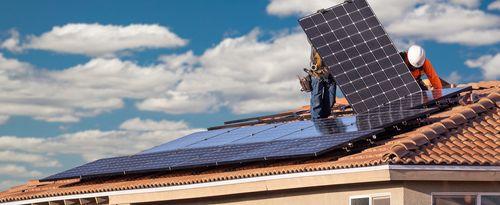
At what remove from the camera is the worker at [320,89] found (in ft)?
88.4

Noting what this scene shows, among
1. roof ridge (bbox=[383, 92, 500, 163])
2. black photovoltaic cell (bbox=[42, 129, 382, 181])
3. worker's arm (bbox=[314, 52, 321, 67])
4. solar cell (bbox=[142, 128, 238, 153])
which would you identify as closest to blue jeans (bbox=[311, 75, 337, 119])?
worker's arm (bbox=[314, 52, 321, 67])

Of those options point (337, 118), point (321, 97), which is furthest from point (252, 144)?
point (321, 97)

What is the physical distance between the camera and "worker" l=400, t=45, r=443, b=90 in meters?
26.5

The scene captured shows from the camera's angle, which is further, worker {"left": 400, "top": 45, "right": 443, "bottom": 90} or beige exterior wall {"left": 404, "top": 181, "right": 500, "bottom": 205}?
worker {"left": 400, "top": 45, "right": 443, "bottom": 90}

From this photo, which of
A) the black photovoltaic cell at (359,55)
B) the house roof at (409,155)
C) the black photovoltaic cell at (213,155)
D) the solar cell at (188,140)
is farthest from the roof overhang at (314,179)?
the black photovoltaic cell at (359,55)

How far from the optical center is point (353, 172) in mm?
19453

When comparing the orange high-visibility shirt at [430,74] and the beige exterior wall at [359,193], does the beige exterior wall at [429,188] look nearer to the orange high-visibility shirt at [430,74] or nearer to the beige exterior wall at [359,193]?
the beige exterior wall at [359,193]

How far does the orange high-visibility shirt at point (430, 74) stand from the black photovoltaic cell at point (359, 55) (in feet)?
2.25

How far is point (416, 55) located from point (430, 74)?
0.88m

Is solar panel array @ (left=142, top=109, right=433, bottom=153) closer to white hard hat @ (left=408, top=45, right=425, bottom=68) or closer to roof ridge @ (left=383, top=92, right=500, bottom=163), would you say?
roof ridge @ (left=383, top=92, right=500, bottom=163)

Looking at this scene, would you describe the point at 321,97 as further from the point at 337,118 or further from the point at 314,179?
the point at 314,179

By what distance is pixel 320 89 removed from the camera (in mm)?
26953

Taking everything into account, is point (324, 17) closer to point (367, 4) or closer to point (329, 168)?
point (367, 4)

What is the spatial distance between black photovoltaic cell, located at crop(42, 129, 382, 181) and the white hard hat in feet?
17.3
